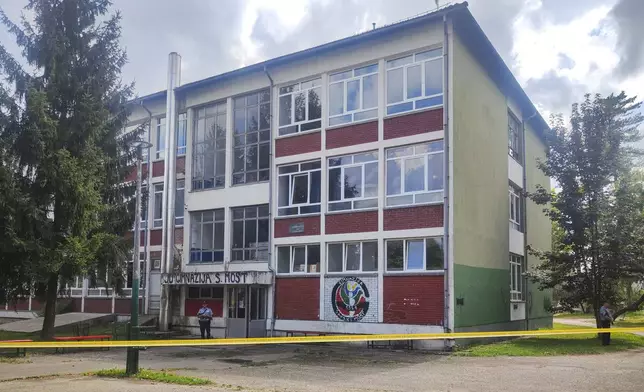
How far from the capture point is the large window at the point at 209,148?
27.3 meters

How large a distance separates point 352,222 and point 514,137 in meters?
11.1

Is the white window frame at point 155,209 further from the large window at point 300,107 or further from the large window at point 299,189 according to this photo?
the large window at point 300,107

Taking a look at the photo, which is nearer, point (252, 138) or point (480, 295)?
point (480, 295)

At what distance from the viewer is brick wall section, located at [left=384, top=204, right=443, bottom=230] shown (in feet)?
67.7

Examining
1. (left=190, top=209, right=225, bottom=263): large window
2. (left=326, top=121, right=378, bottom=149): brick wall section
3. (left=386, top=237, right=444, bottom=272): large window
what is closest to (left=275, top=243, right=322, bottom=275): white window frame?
(left=386, top=237, right=444, bottom=272): large window

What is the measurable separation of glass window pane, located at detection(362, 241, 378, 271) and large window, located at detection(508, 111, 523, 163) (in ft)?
31.4

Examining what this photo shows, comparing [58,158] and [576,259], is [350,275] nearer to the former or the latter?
[576,259]

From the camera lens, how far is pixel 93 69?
2248 cm

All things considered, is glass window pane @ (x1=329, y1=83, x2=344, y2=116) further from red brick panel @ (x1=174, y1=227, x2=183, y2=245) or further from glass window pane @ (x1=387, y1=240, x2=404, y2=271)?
red brick panel @ (x1=174, y1=227, x2=183, y2=245)

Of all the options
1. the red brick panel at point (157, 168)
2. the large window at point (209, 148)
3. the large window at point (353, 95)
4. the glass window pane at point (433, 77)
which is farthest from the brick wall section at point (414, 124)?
the red brick panel at point (157, 168)

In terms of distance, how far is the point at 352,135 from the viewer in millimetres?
22812

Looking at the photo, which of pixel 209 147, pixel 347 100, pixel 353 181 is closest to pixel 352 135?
pixel 347 100

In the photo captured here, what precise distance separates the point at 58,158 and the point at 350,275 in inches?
418

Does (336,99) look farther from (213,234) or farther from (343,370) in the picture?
(343,370)
